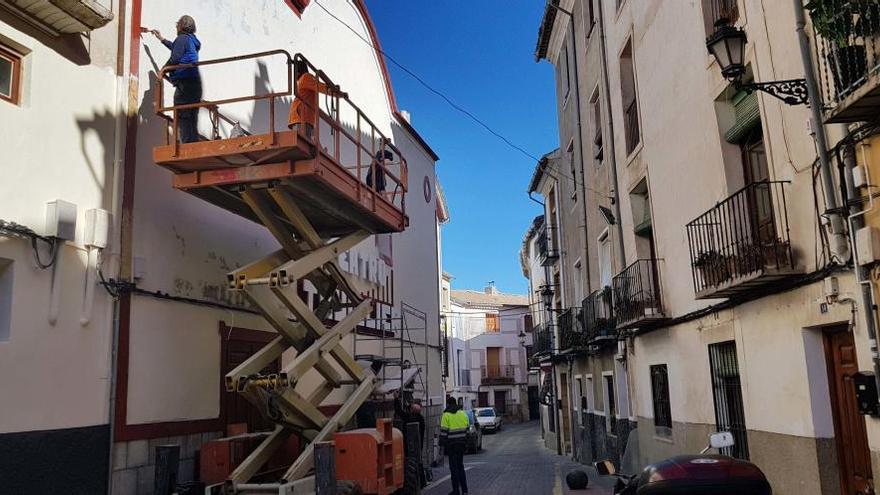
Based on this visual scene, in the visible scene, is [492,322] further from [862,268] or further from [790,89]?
[862,268]

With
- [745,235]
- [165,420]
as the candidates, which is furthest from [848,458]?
[165,420]

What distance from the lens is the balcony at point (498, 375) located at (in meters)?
53.7

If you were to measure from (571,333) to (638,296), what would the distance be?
752 cm

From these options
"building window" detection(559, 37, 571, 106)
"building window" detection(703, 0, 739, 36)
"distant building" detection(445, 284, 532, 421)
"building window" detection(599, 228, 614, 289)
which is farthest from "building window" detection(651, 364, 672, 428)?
"distant building" detection(445, 284, 532, 421)

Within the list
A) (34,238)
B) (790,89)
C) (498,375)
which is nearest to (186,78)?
(34,238)

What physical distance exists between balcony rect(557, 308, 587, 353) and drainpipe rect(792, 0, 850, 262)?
11378 millimetres

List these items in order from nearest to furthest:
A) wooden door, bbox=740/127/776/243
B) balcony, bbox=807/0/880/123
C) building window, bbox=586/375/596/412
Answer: balcony, bbox=807/0/880/123 < wooden door, bbox=740/127/776/243 < building window, bbox=586/375/596/412

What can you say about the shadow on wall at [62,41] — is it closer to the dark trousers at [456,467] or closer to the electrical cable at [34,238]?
the electrical cable at [34,238]

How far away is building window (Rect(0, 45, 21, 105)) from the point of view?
6.64 m

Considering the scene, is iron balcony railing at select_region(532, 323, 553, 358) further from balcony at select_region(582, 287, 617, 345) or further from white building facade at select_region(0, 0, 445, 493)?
white building facade at select_region(0, 0, 445, 493)

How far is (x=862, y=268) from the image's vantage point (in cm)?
592

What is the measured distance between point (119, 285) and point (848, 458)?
24.4 ft

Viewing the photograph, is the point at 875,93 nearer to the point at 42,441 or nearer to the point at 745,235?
the point at 745,235

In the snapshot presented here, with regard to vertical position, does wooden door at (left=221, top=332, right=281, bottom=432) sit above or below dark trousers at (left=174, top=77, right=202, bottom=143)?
below
